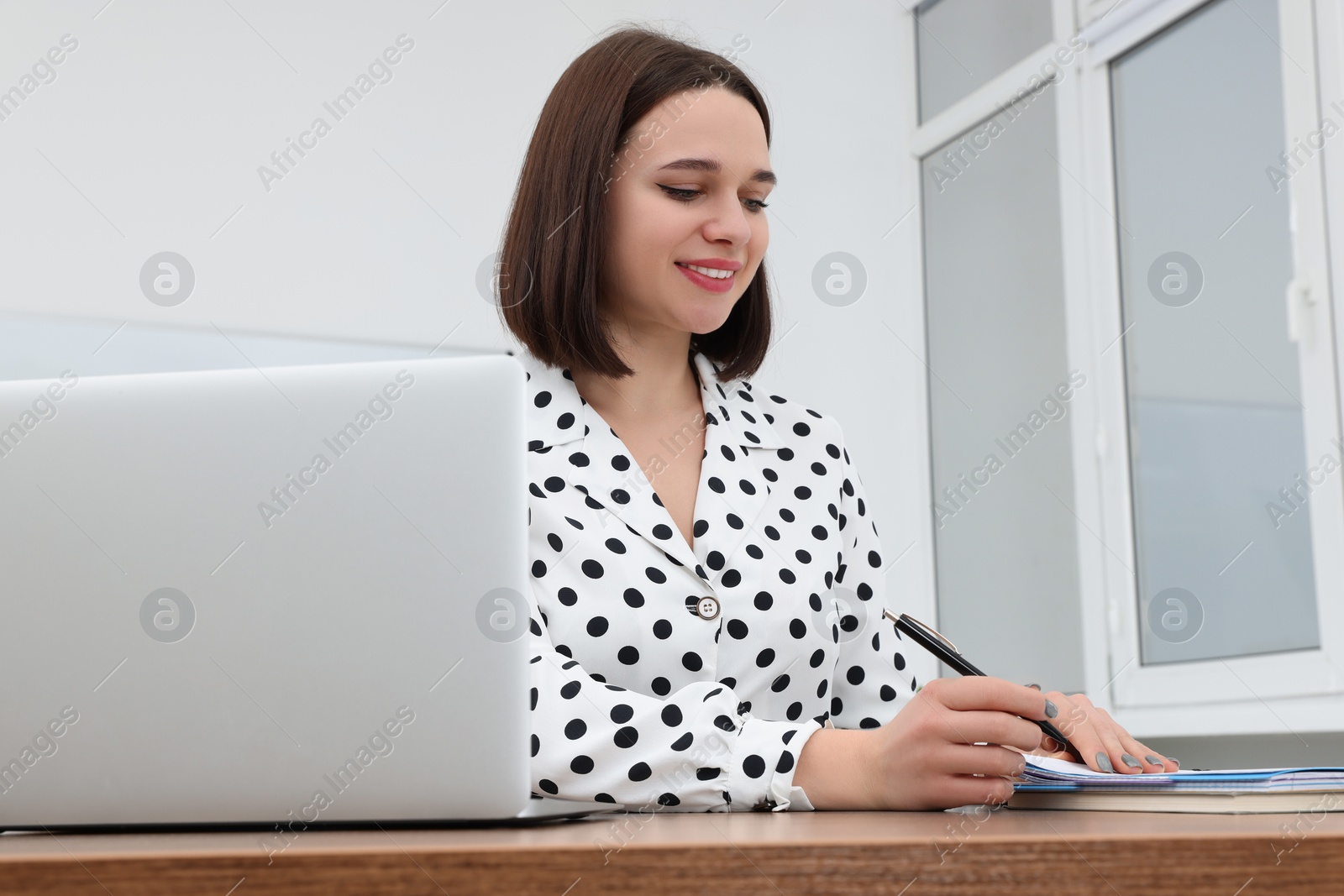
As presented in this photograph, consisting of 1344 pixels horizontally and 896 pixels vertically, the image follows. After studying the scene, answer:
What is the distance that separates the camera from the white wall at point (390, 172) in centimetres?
322

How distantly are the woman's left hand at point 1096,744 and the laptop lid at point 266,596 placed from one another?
54 cm

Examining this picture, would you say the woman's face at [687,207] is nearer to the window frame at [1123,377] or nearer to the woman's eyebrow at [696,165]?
the woman's eyebrow at [696,165]

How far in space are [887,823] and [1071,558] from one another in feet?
9.13

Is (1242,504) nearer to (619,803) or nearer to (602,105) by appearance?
(602,105)

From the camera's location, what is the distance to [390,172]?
3516 millimetres

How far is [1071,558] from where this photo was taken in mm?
3256

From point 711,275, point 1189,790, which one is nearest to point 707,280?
point 711,275

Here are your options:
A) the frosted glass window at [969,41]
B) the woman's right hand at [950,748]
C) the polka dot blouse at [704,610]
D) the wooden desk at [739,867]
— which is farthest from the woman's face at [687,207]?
the frosted glass window at [969,41]

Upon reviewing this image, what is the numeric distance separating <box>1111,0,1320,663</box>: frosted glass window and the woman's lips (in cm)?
172

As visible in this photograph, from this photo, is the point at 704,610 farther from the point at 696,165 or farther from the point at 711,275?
the point at 696,165

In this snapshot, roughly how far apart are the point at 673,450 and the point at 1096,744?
596 millimetres

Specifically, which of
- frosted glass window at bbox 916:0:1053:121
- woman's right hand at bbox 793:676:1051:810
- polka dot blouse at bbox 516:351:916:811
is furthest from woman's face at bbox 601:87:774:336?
frosted glass window at bbox 916:0:1053:121

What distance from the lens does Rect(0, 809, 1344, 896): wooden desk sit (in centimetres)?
45

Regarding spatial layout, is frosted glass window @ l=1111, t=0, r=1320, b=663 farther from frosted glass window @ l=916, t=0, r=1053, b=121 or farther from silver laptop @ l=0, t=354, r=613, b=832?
silver laptop @ l=0, t=354, r=613, b=832
